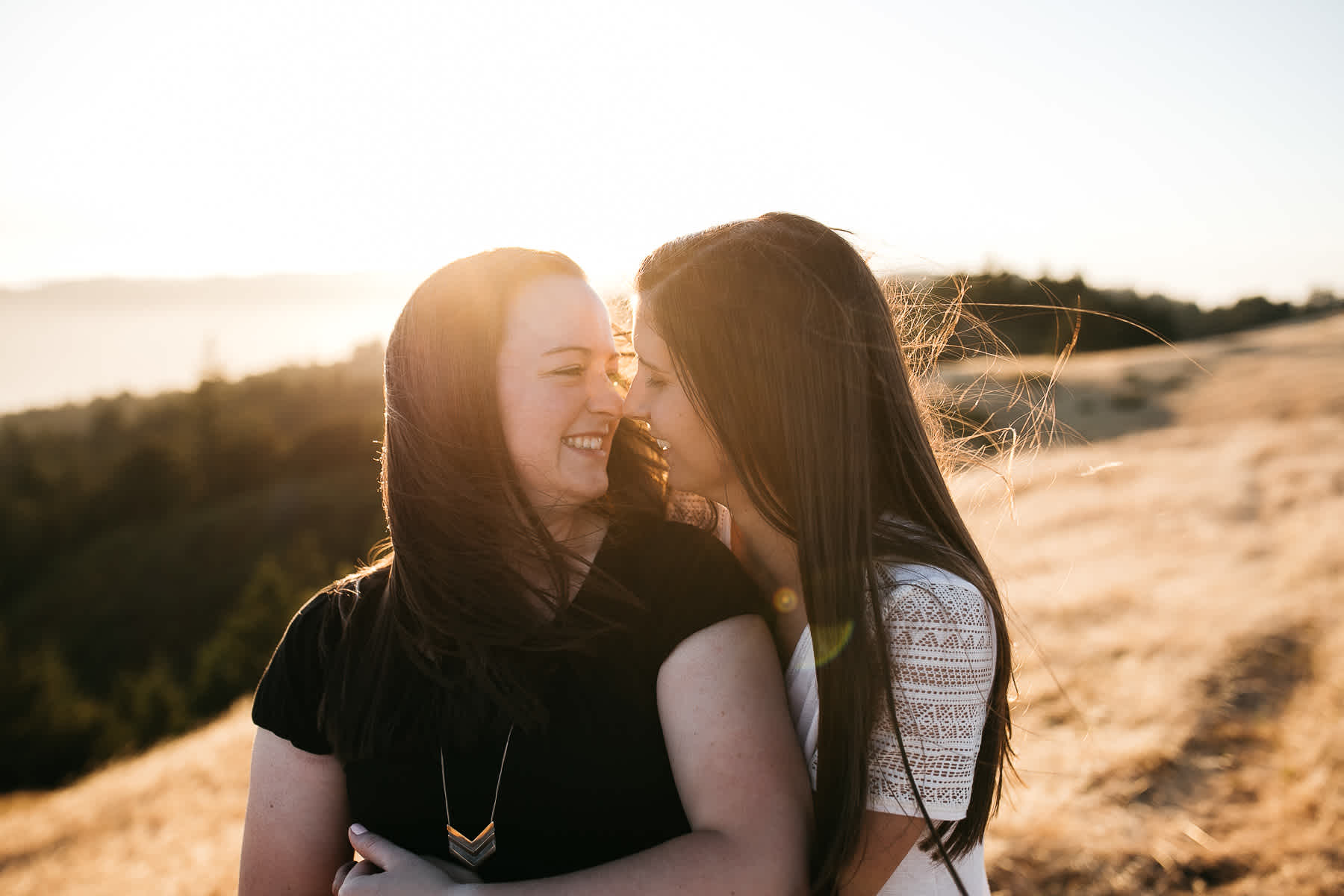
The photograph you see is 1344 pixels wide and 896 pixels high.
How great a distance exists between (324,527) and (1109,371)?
42562mm

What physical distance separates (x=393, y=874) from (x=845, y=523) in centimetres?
133

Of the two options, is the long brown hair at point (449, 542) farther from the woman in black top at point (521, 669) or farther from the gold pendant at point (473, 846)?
the gold pendant at point (473, 846)

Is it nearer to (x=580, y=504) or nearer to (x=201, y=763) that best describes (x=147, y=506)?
(x=201, y=763)

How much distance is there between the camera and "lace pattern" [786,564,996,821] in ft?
6.28

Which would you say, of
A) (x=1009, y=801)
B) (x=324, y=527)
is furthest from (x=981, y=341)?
(x=324, y=527)

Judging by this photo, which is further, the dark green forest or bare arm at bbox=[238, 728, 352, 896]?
the dark green forest

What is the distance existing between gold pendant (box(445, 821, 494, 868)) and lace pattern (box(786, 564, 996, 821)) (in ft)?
2.95

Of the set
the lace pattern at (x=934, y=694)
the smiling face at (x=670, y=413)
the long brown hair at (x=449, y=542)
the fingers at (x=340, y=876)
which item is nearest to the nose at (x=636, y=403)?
the smiling face at (x=670, y=413)

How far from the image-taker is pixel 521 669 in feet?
6.70

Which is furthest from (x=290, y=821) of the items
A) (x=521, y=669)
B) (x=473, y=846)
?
(x=521, y=669)

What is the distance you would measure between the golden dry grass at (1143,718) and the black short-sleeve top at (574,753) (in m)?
0.90

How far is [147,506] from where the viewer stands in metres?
57.2

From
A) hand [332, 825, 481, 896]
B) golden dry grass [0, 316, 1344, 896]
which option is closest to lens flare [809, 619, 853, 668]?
golden dry grass [0, 316, 1344, 896]

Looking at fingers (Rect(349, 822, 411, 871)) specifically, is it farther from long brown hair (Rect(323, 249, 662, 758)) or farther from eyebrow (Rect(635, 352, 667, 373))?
eyebrow (Rect(635, 352, 667, 373))
